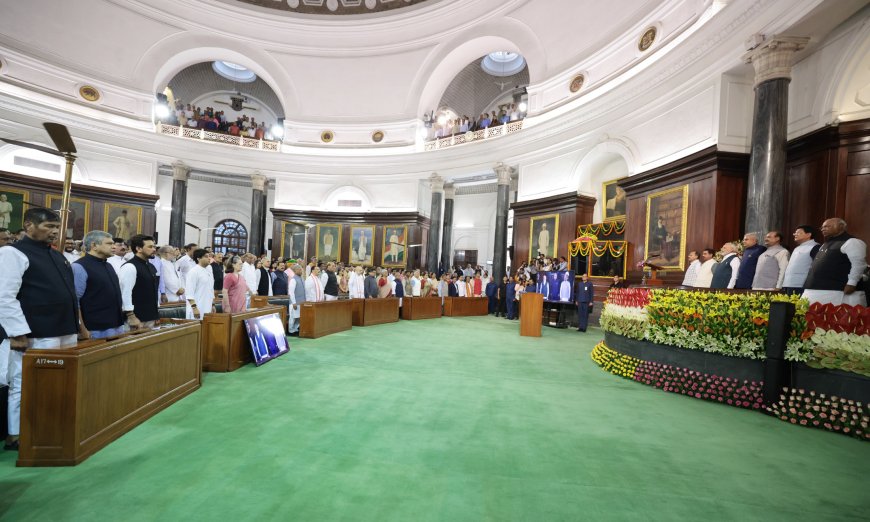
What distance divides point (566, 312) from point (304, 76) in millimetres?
17118

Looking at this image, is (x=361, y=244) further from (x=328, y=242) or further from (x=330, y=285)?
(x=330, y=285)

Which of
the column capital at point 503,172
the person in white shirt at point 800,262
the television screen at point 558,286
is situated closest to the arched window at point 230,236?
the column capital at point 503,172

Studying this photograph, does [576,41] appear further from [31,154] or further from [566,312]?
[31,154]

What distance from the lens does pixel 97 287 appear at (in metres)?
3.97

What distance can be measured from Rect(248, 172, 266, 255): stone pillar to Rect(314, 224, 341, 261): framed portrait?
2.76 meters

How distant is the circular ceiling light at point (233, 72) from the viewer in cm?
2517

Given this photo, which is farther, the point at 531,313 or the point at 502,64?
the point at 502,64

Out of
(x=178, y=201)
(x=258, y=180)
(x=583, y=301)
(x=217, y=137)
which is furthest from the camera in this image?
(x=258, y=180)

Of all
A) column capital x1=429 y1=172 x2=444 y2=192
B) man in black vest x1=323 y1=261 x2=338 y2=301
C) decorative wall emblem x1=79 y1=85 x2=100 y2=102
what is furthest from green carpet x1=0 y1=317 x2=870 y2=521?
decorative wall emblem x1=79 y1=85 x2=100 y2=102

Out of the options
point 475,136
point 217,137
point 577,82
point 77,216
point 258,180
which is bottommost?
point 77,216

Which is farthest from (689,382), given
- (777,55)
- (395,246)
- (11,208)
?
(11,208)

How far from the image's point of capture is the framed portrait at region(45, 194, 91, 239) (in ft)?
52.4

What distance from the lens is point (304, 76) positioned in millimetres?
20484

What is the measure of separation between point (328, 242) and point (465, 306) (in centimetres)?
869
